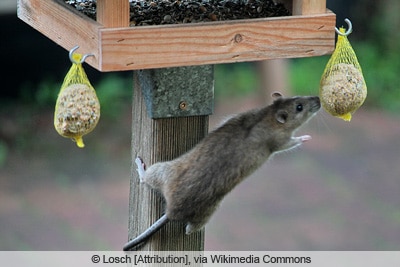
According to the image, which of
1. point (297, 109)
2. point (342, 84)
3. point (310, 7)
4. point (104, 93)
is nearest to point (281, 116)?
point (297, 109)

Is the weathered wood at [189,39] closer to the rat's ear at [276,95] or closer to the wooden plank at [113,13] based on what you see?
the wooden plank at [113,13]

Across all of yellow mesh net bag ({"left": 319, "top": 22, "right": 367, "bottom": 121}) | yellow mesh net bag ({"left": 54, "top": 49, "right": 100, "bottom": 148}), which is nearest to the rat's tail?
yellow mesh net bag ({"left": 54, "top": 49, "right": 100, "bottom": 148})

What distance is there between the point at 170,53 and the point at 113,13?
0.21 meters

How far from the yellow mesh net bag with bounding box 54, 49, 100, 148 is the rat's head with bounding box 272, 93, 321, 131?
0.65 m

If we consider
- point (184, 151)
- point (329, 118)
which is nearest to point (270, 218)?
point (329, 118)

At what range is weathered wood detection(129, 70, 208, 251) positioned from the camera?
333cm

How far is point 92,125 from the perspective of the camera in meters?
3.08

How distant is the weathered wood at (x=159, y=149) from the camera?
10.9ft

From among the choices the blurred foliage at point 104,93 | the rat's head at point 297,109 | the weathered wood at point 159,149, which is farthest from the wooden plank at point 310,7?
the blurred foliage at point 104,93

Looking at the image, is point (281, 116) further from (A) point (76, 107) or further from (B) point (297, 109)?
(A) point (76, 107)

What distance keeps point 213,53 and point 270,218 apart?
4.17 meters

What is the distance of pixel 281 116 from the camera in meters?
3.35

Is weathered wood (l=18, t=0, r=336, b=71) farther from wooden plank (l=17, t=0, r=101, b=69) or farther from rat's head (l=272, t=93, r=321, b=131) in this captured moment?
rat's head (l=272, t=93, r=321, b=131)

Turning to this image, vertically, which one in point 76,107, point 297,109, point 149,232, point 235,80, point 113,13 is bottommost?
point 149,232
